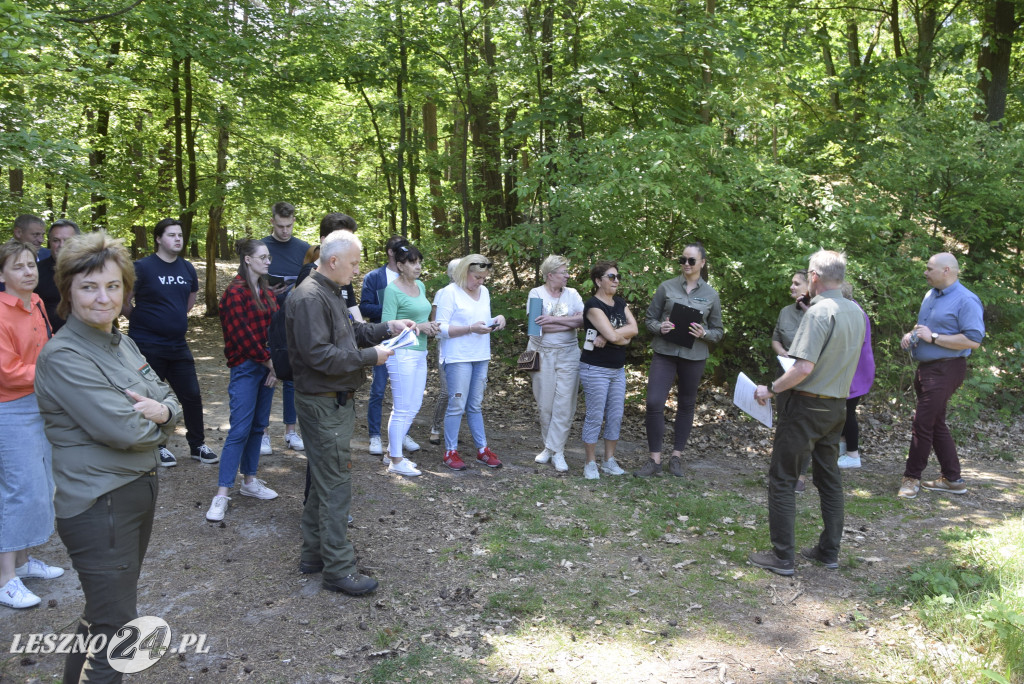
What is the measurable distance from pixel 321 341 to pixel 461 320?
8.48ft

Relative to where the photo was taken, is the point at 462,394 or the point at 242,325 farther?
the point at 462,394

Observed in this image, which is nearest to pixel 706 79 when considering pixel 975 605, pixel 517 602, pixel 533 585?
pixel 975 605

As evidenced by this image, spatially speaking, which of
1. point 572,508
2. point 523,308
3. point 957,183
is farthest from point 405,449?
point 957,183

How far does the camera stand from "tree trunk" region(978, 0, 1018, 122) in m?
11.3

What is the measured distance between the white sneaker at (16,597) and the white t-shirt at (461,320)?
3.60 m

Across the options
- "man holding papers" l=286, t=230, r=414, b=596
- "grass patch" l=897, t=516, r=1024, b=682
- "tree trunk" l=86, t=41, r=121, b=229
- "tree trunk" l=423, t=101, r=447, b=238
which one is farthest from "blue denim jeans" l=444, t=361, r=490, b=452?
"tree trunk" l=86, t=41, r=121, b=229

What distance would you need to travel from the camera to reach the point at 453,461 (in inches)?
265

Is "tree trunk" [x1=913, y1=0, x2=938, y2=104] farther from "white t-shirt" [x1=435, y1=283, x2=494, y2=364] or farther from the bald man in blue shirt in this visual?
"white t-shirt" [x1=435, y1=283, x2=494, y2=364]

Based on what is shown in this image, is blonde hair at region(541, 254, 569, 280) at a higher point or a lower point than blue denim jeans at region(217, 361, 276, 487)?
higher

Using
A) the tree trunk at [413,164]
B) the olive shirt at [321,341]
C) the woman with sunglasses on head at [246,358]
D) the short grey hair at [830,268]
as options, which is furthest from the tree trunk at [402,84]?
the short grey hair at [830,268]

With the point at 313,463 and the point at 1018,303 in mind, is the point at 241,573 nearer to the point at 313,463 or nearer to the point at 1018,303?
the point at 313,463

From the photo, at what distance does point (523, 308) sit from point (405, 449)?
2.60m

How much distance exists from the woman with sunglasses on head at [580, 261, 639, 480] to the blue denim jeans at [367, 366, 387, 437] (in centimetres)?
196

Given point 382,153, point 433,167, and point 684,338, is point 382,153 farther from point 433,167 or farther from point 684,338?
point 684,338
